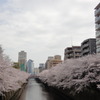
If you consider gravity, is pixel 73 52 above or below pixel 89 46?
above

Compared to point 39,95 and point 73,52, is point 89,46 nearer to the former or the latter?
point 73,52

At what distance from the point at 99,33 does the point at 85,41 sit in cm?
2543

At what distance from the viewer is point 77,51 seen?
103250 millimetres

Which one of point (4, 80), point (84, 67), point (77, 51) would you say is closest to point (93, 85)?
point (84, 67)

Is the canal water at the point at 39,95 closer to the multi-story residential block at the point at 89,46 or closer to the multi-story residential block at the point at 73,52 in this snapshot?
the multi-story residential block at the point at 89,46

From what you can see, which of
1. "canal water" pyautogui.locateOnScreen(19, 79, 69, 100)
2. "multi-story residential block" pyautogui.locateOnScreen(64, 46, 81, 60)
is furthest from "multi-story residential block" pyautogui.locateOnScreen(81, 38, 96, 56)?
"canal water" pyautogui.locateOnScreen(19, 79, 69, 100)

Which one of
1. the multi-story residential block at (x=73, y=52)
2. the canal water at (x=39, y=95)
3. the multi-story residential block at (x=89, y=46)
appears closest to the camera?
the canal water at (x=39, y=95)

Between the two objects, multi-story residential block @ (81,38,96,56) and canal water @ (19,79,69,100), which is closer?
canal water @ (19,79,69,100)

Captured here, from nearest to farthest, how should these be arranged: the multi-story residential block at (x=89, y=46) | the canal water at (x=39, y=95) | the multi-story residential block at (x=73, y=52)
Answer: the canal water at (x=39, y=95) < the multi-story residential block at (x=89, y=46) < the multi-story residential block at (x=73, y=52)

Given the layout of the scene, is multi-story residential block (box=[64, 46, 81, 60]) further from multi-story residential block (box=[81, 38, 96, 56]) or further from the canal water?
the canal water

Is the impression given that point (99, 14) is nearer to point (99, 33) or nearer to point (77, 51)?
point (99, 33)

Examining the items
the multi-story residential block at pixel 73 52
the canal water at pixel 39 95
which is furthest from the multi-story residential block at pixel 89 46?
the canal water at pixel 39 95

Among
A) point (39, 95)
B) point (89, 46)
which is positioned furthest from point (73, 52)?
point (39, 95)

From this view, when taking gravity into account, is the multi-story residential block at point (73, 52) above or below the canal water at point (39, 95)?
above
